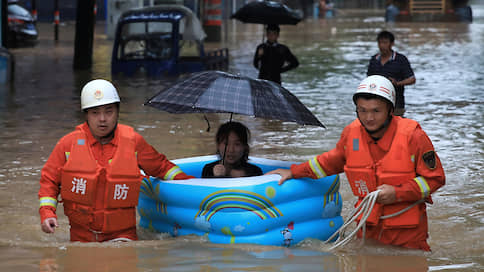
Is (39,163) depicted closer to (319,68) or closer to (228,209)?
(228,209)

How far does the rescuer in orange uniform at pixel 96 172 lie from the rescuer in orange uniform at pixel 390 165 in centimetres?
145

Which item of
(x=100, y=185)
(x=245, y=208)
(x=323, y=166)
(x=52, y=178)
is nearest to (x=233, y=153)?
(x=245, y=208)

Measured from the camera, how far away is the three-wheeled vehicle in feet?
56.0

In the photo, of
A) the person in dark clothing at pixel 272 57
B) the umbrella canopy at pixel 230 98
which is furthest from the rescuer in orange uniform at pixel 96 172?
the person in dark clothing at pixel 272 57

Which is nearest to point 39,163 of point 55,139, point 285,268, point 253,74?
point 55,139

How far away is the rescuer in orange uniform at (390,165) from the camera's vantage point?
494 centimetres

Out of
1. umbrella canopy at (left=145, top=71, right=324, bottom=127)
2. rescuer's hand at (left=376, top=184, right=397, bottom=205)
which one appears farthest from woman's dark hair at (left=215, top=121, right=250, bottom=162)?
rescuer's hand at (left=376, top=184, right=397, bottom=205)

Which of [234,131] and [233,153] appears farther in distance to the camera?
[233,153]

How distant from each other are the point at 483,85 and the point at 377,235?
11561 mm

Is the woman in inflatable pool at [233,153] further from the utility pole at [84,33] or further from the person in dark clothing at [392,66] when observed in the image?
the utility pole at [84,33]

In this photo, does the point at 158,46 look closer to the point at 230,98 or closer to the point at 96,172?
the point at 230,98

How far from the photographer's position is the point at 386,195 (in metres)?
4.94

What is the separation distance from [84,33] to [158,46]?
1.92 m

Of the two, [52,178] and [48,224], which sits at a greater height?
[52,178]
